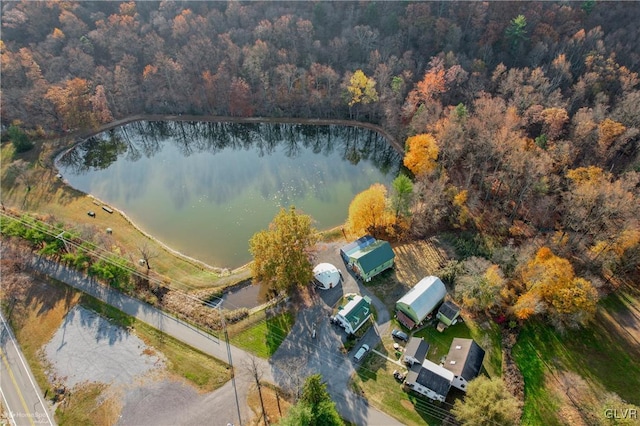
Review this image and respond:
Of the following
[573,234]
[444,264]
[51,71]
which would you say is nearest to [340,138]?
[444,264]

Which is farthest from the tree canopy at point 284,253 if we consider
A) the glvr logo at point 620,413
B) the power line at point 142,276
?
the glvr logo at point 620,413

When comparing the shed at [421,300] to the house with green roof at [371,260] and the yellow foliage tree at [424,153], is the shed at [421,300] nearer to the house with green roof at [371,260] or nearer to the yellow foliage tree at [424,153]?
the house with green roof at [371,260]

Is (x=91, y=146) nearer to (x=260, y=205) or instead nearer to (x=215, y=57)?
(x=215, y=57)

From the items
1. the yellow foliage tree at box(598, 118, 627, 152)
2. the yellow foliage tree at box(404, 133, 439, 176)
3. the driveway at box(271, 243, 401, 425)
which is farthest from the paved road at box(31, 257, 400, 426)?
the yellow foliage tree at box(598, 118, 627, 152)

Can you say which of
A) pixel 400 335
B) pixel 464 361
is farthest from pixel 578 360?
pixel 400 335

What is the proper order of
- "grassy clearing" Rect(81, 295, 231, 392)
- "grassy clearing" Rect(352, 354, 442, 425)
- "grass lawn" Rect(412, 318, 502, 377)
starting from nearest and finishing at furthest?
"grassy clearing" Rect(352, 354, 442, 425) < "grassy clearing" Rect(81, 295, 231, 392) < "grass lawn" Rect(412, 318, 502, 377)

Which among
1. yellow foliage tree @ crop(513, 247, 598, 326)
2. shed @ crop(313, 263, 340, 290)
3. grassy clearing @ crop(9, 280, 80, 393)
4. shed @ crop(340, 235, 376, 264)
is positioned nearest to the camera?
yellow foliage tree @ crop(513, 247, 598, 326)

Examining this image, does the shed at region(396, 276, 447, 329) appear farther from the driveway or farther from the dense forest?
the dense forest
